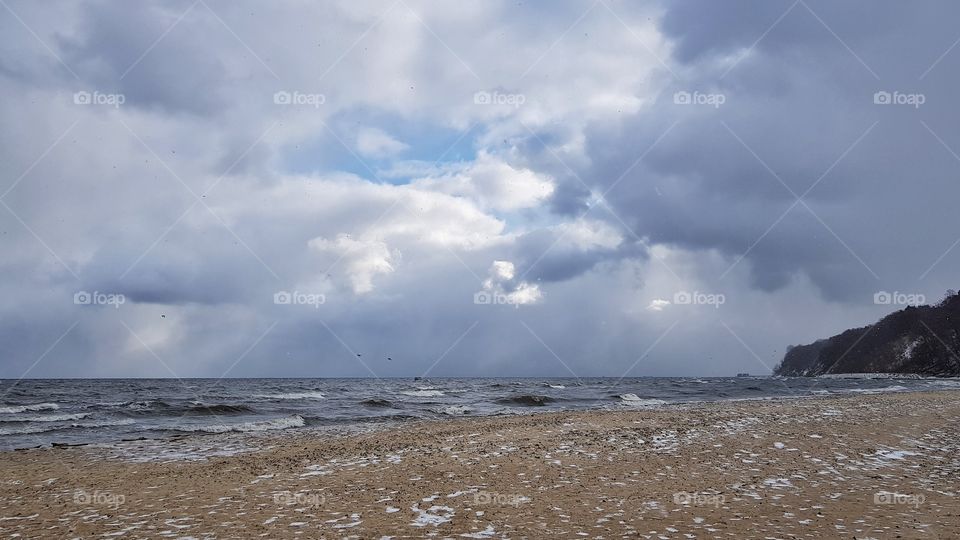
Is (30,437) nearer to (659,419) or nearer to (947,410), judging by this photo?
(659,419)

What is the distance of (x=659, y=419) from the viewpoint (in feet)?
81.9

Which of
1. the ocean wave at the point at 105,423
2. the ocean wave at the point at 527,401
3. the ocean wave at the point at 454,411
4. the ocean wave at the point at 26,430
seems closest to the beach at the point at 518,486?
the ocean wave at the point at 26,430

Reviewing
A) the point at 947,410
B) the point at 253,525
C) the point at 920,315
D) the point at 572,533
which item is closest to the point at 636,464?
the point at 572,533

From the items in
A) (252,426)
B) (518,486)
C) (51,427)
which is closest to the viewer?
(518,486)

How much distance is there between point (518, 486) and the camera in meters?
11.8

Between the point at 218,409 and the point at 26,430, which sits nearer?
the point at 26,430
